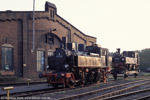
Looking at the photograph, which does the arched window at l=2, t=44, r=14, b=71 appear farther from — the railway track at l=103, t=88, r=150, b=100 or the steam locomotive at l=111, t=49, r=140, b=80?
the railway track at l=103, t=88, r=150, b=100

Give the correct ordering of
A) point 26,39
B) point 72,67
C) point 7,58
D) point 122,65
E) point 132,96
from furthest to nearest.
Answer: point 26,39 → point 7,58 → point 122,65 → point 72,67 → point 132,96

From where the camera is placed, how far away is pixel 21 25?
3566 centimetres

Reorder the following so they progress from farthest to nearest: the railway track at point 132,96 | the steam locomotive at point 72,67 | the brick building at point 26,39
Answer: the brick building at point 26,39
the steam locomotive at point 72,67
the railway track at point 132,96

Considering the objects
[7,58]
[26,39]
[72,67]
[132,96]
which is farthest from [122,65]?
[132,96]

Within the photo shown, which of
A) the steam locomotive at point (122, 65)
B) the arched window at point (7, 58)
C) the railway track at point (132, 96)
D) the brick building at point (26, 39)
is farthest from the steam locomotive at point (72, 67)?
the brick building at point (26, 39)

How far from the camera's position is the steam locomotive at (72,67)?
18.3 m

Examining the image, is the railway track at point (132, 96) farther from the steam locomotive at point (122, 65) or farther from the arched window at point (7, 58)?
the arched window at point (7, 58)

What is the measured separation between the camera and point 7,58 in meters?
33.5

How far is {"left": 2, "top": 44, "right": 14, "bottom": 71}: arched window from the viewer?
1296 inches

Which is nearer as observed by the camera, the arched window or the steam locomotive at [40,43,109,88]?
the steam locomotive at [40,43,109,88]

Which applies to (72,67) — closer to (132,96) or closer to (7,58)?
(132,96)

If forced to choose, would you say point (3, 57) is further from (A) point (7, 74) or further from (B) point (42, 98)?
(B) point (42, 98)

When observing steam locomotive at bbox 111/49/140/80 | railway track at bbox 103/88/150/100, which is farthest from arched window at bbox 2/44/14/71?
railway track at bbox 103/88/150/100

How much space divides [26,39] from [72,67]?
59.6 ft
